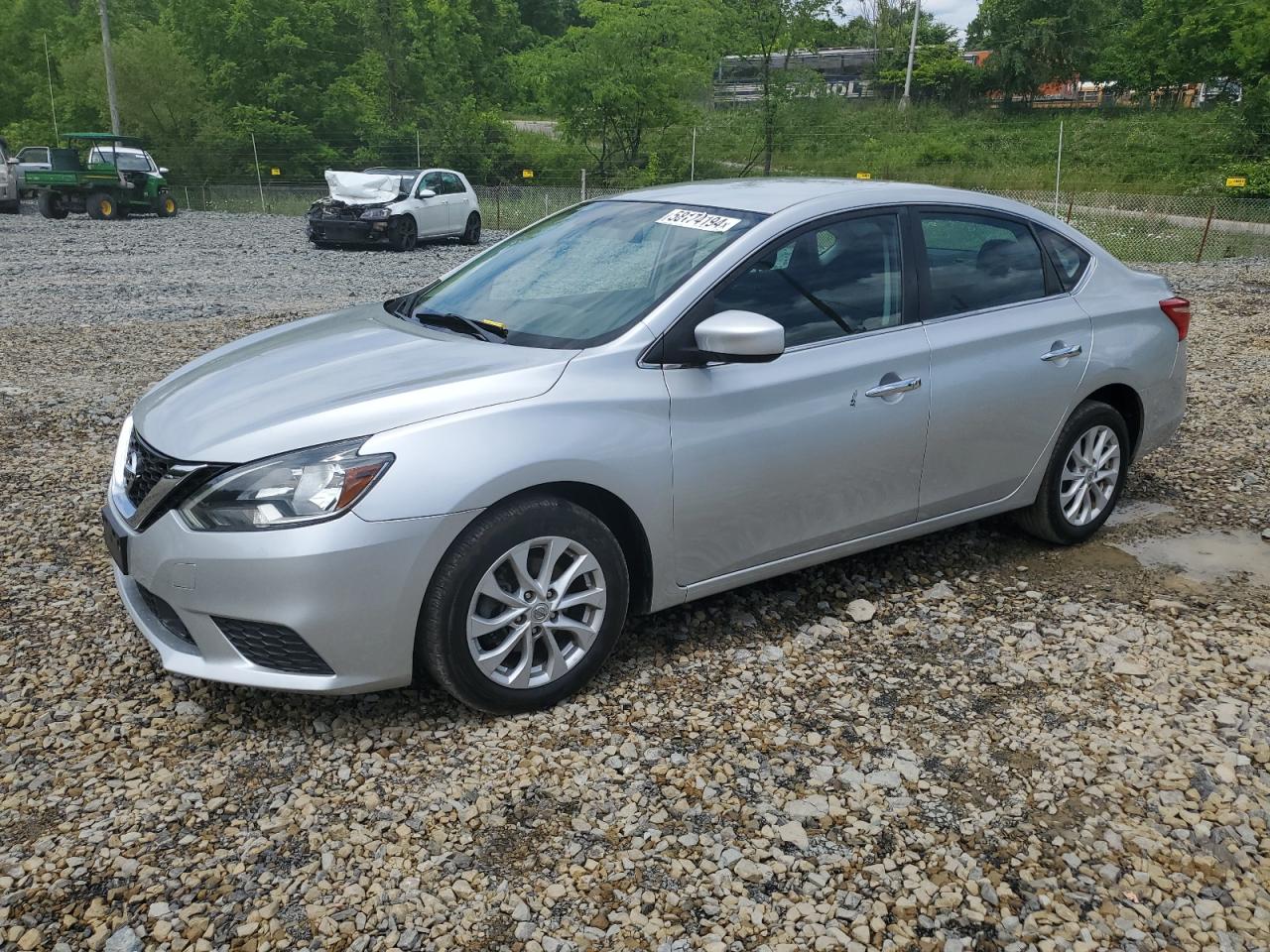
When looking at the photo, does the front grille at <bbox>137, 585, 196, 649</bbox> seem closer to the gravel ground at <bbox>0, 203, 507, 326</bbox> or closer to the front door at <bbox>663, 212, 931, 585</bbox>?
the front door at <bbox>663, 212, 931, 585</bbox>

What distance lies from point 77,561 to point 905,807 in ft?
12.1

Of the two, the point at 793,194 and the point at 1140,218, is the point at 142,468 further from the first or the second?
the point at 1140,218

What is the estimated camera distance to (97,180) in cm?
2683

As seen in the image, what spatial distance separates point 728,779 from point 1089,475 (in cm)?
269

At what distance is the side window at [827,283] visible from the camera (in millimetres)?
3828

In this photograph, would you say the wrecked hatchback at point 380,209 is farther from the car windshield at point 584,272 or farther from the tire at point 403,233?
the car windshield at point 584,272

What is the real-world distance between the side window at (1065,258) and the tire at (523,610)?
8.52ft

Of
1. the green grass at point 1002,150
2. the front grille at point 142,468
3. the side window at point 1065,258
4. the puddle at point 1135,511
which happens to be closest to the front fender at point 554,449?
the front grille at point 142,468

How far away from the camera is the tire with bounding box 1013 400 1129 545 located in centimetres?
477

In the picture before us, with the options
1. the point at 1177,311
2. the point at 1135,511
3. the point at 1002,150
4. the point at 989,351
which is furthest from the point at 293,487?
the point at 1002,150

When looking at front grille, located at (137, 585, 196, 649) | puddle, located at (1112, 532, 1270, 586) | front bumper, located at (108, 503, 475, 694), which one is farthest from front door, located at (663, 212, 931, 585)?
front grille, located at (137, 585, 196, 649)

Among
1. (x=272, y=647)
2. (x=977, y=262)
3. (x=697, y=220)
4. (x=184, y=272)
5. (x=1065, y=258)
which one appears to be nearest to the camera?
(x=272, y=647)

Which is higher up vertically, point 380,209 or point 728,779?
point 380,209

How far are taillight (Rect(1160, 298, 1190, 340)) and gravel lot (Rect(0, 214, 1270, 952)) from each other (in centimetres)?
103
